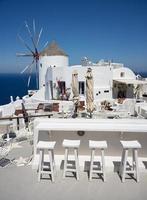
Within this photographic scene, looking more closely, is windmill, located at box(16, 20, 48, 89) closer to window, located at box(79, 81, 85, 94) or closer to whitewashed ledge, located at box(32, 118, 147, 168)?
window, located at box(79, 81, 85, 94)

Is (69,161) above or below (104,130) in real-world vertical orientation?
below

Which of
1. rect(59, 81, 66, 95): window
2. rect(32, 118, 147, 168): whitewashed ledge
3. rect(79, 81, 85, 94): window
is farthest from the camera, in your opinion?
rect(59, 81, 66, 95): window

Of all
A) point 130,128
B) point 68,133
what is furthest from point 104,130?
point 68,133

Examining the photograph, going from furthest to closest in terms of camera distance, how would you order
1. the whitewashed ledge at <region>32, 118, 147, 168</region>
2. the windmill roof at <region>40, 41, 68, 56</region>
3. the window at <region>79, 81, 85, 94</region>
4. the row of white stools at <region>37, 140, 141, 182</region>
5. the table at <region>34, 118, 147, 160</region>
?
the windmill roof at <region>40, 41, 68, 56</region> → the window at <region>79, 81, 85, 94</region> → the whitewashed ledge at <region>32, 118, 147, 168</region> → the table at <region>34, 118, 147, 160</region> → the row of white stools at <region>37, 140, 141, 182</region>

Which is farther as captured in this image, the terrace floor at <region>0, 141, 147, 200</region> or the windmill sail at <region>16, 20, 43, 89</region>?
the windmill sail at <region>16, 20, 43, 89</region>

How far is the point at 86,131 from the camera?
7461mm

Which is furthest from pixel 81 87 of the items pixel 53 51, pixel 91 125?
pixel 91 125

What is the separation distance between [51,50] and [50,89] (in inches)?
246

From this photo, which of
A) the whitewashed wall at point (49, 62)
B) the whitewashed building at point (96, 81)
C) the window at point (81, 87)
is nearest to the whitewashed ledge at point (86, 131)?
the whitewashed building at point (96, 81)

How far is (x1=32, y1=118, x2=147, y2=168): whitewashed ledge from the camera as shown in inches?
278

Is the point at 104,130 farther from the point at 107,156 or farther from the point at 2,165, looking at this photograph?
the point at 2,165

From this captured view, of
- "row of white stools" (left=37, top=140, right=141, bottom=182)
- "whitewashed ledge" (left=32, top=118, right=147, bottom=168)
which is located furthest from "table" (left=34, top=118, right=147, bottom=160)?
"row of white stools" (left=37, top=140, right=141, bottom=182)

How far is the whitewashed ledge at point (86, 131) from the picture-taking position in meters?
7.05

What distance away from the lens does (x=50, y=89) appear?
28.2 meters
